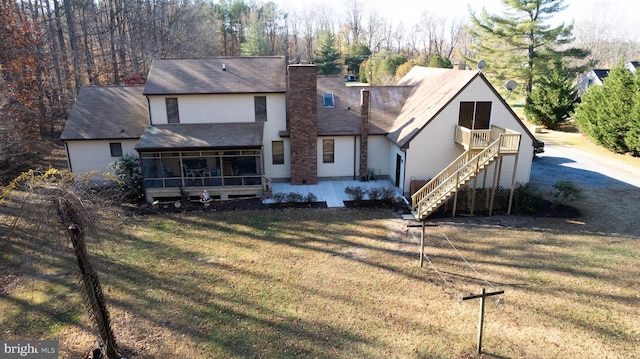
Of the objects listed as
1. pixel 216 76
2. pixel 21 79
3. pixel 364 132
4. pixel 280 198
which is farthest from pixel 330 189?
pixel 21 79

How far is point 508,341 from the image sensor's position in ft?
31.4

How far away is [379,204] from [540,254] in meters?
6.97

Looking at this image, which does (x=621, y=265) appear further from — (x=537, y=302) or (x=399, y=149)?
(x=399, y=149)

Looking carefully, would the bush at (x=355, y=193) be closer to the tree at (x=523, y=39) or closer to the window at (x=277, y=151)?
the window at (x=277, y=151)

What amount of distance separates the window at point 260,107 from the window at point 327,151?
3.53m

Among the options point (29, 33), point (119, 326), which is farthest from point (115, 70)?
point (119, 326)

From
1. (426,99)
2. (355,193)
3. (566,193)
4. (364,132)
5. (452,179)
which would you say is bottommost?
(355,193)

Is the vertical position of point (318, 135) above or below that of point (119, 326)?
above

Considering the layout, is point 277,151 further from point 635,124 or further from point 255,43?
point 255,43

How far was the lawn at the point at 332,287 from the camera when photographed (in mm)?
9555

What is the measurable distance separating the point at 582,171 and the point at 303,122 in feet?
58.8

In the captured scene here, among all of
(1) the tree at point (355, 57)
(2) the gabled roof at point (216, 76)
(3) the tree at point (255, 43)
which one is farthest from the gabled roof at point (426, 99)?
(3) the tree at point (255, 43)

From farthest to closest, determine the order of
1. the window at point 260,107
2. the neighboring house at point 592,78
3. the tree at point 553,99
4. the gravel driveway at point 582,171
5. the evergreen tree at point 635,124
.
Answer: the neighboring house at point 592,78 → the tree at point 553,99 → the evergreen tree at point 635,124 → the gravel driveway at point 582,171 → the window at point 260,107

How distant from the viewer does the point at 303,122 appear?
804 inches
